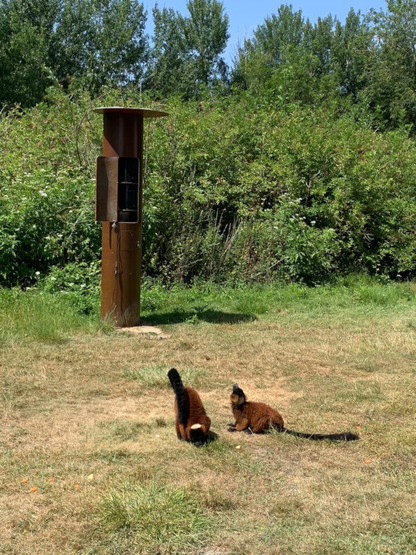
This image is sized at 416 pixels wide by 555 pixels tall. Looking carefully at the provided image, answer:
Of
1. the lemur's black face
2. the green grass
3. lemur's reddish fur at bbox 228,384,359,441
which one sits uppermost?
the lemur's black face

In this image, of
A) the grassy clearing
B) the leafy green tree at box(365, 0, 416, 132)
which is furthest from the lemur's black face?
the leafy green tree at box(365, 0, 416, 132)

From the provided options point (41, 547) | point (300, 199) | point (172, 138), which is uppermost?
point (172, 138)

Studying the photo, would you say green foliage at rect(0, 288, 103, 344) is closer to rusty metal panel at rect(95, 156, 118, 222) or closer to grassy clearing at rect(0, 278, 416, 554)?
grassy clearing at rect(0, 278, 416, 554)

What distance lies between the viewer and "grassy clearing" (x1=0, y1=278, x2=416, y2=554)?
355 centimetres

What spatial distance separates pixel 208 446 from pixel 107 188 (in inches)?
182

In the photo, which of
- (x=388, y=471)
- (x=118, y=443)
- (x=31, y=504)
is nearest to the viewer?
(x=31, y=504)

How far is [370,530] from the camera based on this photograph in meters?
3.59

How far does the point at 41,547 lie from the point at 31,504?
46 centimetres

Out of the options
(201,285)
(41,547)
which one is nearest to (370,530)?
(41,547)

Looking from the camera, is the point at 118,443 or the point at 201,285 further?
the point at 201,285

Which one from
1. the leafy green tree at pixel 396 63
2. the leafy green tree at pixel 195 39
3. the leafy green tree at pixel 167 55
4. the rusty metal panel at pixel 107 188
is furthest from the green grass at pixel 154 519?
the leafy green tree at pixel 195 39

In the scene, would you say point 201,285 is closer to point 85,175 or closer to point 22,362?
point 85,175

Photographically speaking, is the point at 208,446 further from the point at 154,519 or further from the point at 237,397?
the point at 154,519

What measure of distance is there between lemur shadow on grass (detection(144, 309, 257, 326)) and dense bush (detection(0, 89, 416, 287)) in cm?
160
